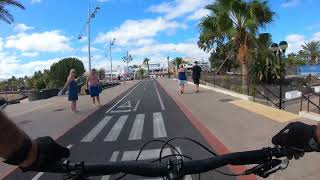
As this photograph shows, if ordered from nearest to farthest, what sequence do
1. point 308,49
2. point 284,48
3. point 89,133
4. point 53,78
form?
point 89,133, point 284,48, point 53,78, point 308,49

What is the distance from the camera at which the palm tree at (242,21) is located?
93.7ft

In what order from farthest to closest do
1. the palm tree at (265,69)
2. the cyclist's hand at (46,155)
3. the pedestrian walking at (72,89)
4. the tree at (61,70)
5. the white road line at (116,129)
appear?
1. the tree at (61,70)
2. the palm tree at (265,69)
3. the pedestrian walking at (72,89)
4. the white road line at (116,129)
5. the cyclist's hand at (46,155)

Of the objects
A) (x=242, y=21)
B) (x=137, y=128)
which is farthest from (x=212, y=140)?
(x=242, y=21)

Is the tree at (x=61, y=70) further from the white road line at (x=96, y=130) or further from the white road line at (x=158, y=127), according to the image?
the white road line at (x=158, y=127)

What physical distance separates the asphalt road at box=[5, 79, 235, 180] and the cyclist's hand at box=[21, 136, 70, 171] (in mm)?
5199

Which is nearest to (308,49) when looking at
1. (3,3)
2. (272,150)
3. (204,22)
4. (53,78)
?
(53,78)

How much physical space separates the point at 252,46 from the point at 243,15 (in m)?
1.81

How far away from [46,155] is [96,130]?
13.0 metres

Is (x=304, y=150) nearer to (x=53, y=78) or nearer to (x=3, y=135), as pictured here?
(x=3, y=135)

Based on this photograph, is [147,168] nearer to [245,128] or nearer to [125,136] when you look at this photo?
[125,136]

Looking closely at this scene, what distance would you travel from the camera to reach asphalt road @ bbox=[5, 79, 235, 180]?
9748 mm

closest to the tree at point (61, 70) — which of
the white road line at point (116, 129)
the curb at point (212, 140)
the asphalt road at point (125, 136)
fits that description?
the asphalt road at point (125, 136)

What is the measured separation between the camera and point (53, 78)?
343 feet

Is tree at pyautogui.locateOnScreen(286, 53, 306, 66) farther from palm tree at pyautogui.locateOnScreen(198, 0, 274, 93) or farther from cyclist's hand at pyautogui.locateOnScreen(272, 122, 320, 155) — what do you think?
cyclist's hand at pyautogui.locateOnScreen(272, 122, 320, 155)
